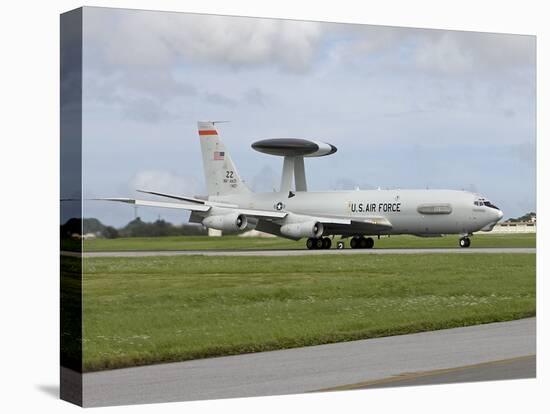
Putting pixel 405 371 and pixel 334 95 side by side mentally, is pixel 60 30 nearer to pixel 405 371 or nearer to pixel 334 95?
pixel 334 95

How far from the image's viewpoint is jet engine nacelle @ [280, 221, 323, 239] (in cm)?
2656

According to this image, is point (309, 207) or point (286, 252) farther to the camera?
point (309, 207)

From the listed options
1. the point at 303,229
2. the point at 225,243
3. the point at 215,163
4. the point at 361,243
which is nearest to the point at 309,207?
the point at 303,229

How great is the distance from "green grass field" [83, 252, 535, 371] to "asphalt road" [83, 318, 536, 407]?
0.27 m

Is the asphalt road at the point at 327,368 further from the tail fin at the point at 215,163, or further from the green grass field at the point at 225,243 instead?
the tail fin at the point at 215,163

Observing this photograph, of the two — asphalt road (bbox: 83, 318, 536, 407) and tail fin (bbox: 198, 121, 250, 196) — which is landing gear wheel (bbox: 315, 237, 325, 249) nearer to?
tail fin (bbox: 198, 121, 250, 196)

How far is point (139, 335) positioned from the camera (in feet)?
56.2

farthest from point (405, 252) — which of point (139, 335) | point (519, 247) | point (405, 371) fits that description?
point (139, 335)

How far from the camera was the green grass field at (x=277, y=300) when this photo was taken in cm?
1705

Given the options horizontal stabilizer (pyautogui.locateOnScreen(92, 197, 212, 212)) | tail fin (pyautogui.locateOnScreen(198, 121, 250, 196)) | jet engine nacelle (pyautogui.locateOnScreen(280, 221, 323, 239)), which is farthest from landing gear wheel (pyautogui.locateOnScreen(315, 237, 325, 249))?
horizontal stabilizer (pyautogui.locateOnScreen(92, 197, 212, 212))

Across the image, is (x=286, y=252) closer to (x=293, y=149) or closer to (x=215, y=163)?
(x=215, y=163)

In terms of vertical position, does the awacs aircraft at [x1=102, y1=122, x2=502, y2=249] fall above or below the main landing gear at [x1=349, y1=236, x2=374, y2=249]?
above

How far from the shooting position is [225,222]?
22.6 meters

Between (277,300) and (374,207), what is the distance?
15708mm
